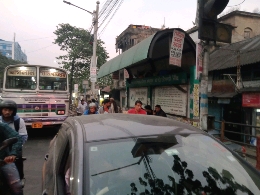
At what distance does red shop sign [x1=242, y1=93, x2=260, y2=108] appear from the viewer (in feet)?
31.6

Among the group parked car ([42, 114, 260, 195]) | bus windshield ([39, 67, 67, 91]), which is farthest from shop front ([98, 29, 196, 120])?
parked car ([42, 114, 260, 195])

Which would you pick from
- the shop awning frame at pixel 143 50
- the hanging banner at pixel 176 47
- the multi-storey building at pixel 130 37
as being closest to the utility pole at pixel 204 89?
the hanging banner at pixel 176 47

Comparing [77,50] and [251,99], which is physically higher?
[77,50]

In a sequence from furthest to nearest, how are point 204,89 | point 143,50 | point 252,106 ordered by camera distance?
point 252,106 < point 143,50 < point 204,89

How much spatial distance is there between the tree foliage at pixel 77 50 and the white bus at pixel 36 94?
684 inches

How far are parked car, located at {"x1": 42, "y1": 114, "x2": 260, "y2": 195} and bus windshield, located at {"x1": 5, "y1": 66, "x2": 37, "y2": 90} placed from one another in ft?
25.0

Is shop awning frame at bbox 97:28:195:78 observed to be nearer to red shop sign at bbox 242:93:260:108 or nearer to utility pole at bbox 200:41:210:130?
utility pole at bbox 200:41:210:130

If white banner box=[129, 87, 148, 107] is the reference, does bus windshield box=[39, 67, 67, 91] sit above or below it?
above

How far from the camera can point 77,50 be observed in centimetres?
2647

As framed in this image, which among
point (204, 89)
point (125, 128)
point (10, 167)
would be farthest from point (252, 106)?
point (10, 167)

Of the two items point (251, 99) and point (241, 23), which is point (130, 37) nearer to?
point (241, 23)

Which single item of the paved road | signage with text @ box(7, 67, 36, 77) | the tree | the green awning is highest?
the tree

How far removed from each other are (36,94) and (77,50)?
18.6 meters

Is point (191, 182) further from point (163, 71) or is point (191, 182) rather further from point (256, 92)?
point (256, 92)
